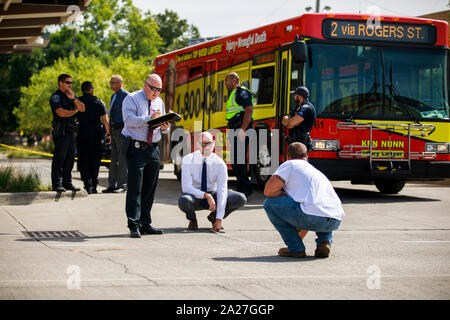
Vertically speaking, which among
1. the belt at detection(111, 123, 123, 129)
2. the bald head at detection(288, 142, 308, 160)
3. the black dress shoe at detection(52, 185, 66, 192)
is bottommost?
the black dress shoe at detection(52, 185, 66, 192)

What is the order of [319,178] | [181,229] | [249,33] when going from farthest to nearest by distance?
[249,33] → [181,229] → [319,178]

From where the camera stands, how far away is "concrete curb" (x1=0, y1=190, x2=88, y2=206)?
1188 cm

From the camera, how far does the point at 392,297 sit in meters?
5.40

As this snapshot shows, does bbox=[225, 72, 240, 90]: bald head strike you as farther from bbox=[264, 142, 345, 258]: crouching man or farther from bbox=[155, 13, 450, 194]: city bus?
bbox=[264, 142, 345, 258]: crouching man

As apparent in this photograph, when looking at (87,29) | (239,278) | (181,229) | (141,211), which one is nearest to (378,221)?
(181,229)

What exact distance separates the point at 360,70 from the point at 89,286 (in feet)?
28.9

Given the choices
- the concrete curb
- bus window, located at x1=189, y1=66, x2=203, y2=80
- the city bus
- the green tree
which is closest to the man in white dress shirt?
the concrete curb

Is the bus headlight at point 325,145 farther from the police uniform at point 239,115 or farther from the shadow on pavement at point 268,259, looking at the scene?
the shadow on pavement at point 268,259

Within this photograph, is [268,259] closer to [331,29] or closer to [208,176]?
[208,176]

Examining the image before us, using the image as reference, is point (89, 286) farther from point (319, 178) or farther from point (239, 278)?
point (319, 178)

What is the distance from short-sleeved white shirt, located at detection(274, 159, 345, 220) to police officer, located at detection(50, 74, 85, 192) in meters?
5.98

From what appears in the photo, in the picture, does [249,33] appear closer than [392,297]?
No

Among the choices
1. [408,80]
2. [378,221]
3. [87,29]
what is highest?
[87,29]

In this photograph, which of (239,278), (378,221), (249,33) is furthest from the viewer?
(249,33)
